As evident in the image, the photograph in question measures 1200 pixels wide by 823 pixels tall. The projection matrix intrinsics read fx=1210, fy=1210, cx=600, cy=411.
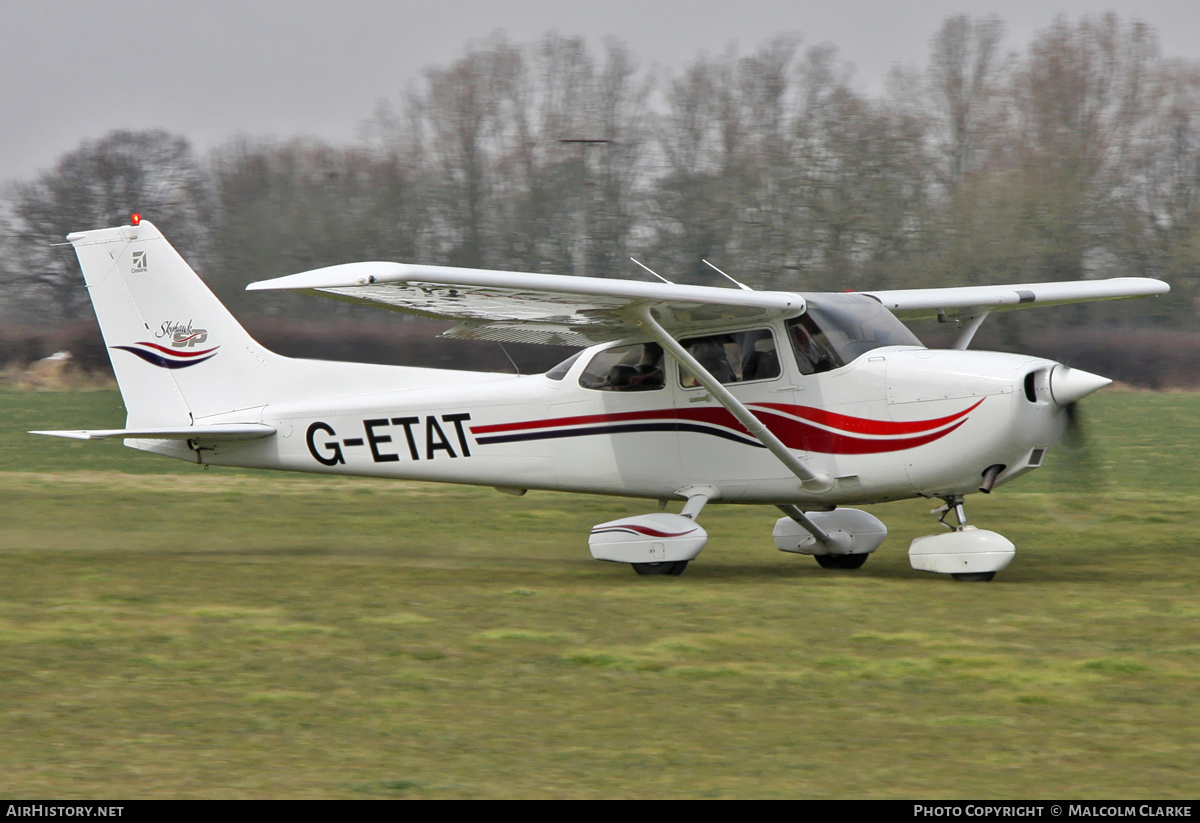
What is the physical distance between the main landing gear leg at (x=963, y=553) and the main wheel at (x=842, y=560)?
100 centimetres

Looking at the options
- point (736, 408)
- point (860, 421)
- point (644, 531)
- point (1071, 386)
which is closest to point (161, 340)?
point (644, 531)

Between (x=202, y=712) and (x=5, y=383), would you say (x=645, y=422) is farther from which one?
(x=5, y=383)

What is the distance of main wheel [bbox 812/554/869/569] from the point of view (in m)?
9.91

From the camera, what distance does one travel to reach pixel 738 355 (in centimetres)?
934

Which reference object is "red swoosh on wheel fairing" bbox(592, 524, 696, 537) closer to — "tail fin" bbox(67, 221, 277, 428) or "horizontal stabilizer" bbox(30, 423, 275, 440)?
"horizontal stabilizer" bbox(30, 423, 275, 440)

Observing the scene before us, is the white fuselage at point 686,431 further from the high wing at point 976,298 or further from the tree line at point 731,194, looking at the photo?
the tree line at point 731,194

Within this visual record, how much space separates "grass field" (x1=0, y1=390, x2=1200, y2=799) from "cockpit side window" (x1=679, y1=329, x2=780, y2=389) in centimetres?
157

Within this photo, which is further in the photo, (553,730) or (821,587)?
(821,587)

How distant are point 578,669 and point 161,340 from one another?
660cm

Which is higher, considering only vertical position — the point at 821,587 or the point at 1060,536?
the point at 821,587

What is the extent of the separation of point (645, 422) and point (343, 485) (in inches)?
337

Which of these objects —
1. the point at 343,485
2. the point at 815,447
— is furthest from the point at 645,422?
the point at 343,485

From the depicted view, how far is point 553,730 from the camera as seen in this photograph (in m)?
4.98

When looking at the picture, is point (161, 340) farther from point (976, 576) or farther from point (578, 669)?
point (976, 576)
